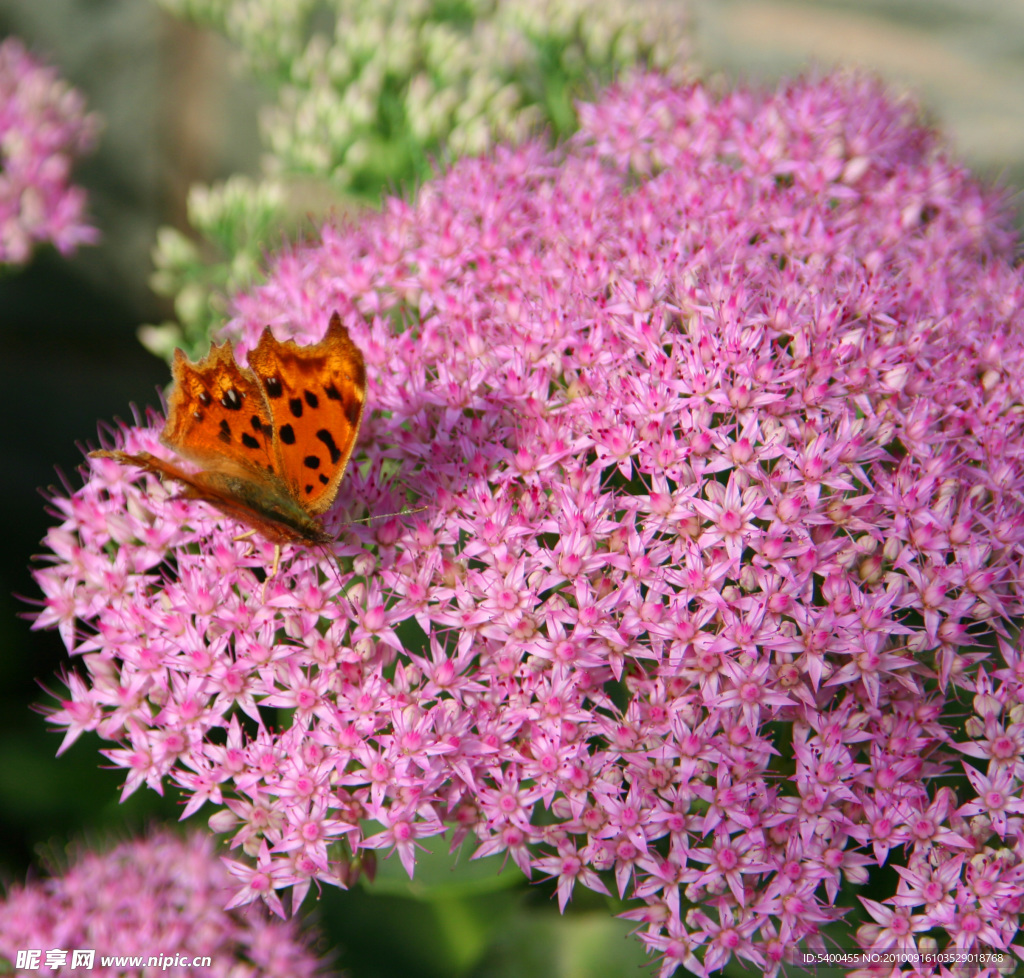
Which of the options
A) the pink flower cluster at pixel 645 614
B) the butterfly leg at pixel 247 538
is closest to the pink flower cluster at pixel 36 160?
the pink flower cluster at pixel 645 614

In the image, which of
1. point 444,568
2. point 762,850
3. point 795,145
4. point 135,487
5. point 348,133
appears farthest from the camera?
point 348,133

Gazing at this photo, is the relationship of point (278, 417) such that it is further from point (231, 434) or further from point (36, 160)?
point (36, 160)

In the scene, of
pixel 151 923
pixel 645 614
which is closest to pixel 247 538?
pixel 645 614

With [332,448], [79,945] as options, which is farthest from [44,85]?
[79,945]

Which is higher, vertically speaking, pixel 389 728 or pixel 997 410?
pixel 997 410

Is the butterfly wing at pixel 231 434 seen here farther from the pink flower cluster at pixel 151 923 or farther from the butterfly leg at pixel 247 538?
the pink flower cluster at pixel 151 923

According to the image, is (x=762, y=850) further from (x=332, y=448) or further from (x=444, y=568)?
(x=332, y=448)
